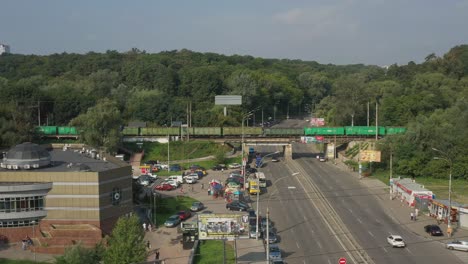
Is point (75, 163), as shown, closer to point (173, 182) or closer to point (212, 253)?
point (173, 182)

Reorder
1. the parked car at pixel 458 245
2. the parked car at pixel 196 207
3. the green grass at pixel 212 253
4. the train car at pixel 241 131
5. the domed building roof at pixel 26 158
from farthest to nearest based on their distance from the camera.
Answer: the train car at pixel 241 131 → the parked car at pixel 196 207 → the domed building roof at pixel 26 158 → the parked car at pixel 458 245 → the green grass at pixel 212 253

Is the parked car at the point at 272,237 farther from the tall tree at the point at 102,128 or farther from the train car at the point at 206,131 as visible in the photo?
the train car at the point at 206,131

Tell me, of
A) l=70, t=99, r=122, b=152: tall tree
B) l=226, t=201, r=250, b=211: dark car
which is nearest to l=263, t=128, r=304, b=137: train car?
l=70, t=99, r=122, b=152: tall tree

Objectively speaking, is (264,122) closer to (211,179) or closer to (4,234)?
(211,179)

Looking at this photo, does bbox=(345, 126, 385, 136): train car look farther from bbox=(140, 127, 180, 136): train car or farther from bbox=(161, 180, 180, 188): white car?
bbox=(161, 180, 180, 188): white car

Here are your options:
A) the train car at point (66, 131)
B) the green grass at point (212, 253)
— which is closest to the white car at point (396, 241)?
the green grass at point (212, 253)

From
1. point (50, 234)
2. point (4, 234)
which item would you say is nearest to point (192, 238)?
point (50, 234)

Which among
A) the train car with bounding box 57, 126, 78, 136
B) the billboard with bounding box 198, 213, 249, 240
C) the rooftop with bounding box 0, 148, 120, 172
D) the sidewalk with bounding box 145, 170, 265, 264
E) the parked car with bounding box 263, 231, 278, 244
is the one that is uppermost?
the train car with bounding box 57, 126, 78, 136
